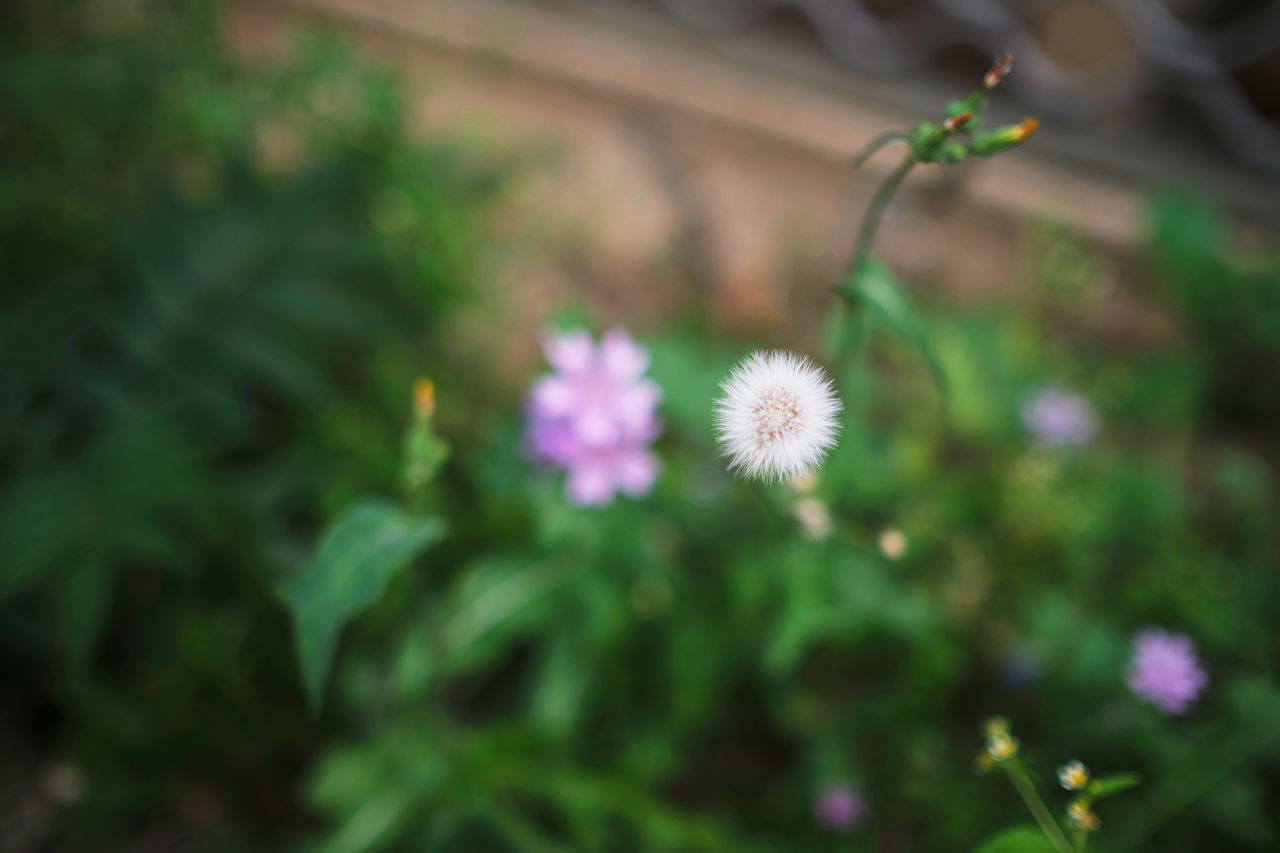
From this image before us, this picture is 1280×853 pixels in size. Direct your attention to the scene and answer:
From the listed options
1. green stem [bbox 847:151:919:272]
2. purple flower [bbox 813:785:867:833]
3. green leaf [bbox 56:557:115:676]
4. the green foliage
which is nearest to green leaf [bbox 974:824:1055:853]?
the green foliage

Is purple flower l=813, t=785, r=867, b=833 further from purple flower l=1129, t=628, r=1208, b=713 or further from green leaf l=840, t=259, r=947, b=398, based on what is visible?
green leaf l=840, t=259, r=947, b=398

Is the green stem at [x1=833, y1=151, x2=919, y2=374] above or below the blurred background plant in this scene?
above

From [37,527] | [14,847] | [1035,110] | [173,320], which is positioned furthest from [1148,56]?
[14,847]

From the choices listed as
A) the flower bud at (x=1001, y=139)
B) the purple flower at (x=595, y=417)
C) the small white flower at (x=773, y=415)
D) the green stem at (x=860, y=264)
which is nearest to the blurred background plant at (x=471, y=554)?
the purple flower at (x=595, y=417)

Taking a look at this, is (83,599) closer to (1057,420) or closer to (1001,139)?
(1001,139)

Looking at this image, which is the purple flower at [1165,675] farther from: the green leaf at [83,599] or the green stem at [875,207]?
the green leaf at [83,599]

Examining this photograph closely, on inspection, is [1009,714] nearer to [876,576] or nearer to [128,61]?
[876,576]
